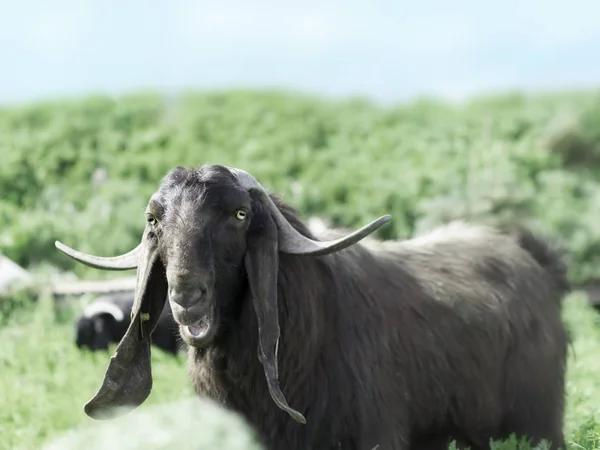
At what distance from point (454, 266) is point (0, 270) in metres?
7.18

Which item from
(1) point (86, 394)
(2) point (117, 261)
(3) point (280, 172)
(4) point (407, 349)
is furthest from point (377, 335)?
(3) point (280, 172)

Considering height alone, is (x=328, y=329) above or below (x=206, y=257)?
below

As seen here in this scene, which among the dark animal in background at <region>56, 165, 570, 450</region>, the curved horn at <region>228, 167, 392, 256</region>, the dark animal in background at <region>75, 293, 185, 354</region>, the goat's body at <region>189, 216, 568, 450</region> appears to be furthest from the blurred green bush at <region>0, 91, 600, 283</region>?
the curved horn at <region>228, 167, 392, 256</region>

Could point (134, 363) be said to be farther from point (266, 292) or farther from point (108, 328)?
point (108, 328)

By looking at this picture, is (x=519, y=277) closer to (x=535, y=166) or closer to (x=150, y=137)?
(x=535, y=166)

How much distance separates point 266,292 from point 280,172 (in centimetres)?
1170

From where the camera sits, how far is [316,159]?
1758 centimetres

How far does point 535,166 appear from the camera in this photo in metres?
16.5

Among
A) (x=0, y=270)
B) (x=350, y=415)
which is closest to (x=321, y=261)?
(x=350, y=415)

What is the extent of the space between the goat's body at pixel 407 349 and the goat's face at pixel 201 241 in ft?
0.93

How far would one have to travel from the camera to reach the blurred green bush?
13.7 m

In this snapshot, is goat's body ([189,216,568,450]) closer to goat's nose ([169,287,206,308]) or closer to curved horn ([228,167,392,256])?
curved horn ([228,167,392,256])

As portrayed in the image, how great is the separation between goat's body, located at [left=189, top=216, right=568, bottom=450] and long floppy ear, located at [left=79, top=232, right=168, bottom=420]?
29 centimetres

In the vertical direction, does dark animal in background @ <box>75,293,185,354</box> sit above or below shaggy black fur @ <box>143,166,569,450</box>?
below
